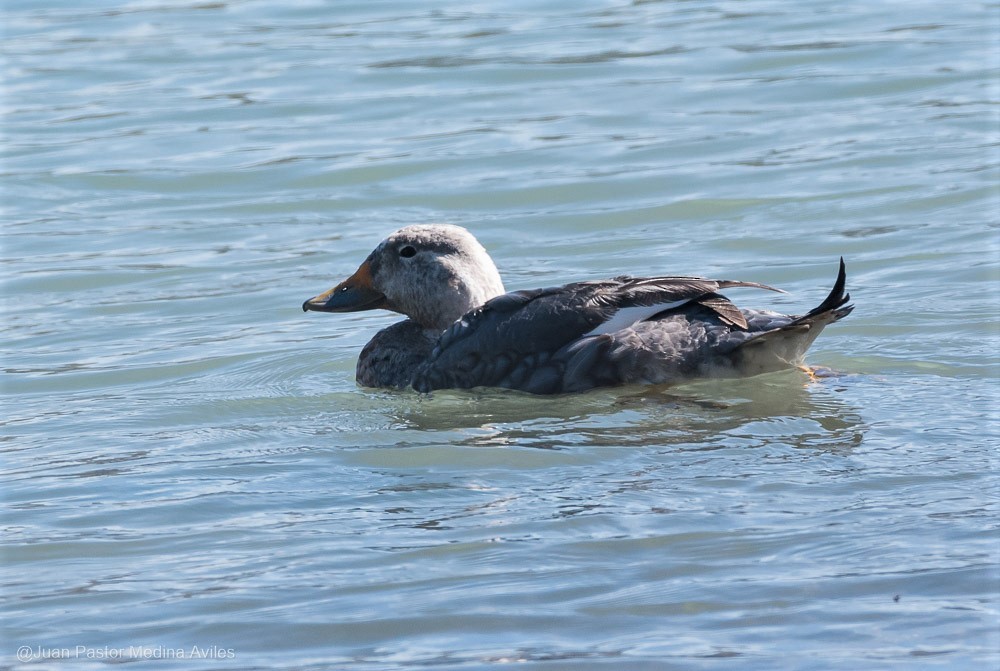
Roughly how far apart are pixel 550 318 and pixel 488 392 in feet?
1.63

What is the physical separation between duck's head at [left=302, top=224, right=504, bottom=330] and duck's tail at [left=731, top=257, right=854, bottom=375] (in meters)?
1.54

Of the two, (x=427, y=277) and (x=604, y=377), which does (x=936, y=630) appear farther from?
(x=427, y=277)

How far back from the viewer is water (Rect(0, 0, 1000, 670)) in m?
4.80

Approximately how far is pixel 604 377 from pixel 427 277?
136cm

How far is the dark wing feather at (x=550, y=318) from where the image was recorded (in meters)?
7.28

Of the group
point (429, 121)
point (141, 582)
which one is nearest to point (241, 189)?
point (429, 121)

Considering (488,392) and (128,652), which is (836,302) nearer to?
(488,392)

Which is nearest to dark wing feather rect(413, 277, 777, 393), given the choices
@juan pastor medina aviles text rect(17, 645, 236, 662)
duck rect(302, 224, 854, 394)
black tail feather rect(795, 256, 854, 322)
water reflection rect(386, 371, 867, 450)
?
duck rect(302, 224, 854, 394)

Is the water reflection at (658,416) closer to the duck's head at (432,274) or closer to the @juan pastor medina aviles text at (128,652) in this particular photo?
the duck's head at (432,274)

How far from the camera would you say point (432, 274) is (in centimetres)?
813

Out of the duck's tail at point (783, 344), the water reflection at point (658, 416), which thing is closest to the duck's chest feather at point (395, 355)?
the water reflection at point (658, 416)

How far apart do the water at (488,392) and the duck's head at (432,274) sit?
0.60 meters

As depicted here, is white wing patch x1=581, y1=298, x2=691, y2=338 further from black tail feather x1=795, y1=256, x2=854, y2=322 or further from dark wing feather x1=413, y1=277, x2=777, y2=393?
black tail feather x1=795, y1=256, x2=854, y2=322

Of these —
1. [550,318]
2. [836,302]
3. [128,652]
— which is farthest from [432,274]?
[128,652]
